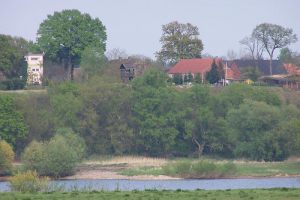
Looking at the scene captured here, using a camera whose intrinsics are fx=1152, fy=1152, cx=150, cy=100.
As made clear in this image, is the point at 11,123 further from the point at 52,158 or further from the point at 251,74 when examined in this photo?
the point at 251,74

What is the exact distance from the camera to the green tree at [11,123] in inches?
3376

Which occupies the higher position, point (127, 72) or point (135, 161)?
point (127, 72)

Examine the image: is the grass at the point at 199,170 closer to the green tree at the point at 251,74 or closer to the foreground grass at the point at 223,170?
the foreground grass at the point at 223,170

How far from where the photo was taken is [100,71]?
10488 cm

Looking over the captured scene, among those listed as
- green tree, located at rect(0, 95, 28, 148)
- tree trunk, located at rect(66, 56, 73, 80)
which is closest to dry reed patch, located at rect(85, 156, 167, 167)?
green tree, located at rect(0, 95, 28, 148)

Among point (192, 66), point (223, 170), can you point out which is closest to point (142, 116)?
point (223, 170)

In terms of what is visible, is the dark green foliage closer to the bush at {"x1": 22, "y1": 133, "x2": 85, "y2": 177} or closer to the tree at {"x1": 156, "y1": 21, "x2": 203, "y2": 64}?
the tree at {"x1": 156, "y1": 21, "x2": 203, "y2": 64}

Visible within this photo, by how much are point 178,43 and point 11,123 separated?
41.8 m

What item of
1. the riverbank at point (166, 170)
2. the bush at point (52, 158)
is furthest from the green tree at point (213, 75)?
the bush at point (52, 158)

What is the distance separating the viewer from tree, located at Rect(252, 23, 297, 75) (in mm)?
129600

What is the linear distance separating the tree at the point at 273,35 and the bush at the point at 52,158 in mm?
54063

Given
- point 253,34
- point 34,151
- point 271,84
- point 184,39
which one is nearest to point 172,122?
point 34,151

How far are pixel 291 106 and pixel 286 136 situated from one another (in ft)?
27.3

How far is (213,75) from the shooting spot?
373 feet
